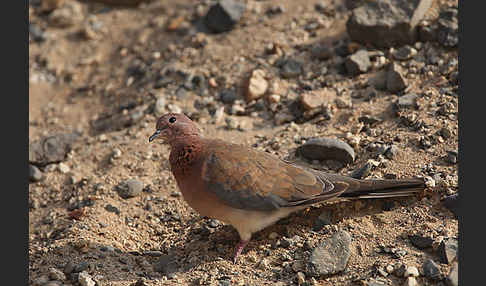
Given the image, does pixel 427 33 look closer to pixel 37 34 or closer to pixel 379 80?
pixel 379 80

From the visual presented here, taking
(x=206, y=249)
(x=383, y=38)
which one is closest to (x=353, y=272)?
(x=206, y=249)

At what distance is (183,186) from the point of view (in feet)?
17.4

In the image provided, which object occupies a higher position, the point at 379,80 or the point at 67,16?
the point at 379,80

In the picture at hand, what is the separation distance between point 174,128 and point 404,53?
3.01m

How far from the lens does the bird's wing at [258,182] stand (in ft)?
16.9

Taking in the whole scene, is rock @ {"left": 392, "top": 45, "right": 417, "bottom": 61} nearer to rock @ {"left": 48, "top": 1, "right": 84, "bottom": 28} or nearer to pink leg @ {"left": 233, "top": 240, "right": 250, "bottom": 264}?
pink leg @ {"left": 233, "top": 240, "right": 250, "bottom": 264}

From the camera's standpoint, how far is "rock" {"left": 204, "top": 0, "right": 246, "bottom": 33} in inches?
328

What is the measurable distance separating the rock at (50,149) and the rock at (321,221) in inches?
136

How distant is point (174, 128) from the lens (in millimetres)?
5629

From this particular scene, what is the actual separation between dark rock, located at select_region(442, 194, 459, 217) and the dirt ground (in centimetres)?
6

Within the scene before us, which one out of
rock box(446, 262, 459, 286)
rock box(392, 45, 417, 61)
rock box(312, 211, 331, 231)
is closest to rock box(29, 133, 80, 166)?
rock box(312, 211, 331, 231)

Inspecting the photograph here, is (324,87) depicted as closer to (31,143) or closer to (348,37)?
(348,37)

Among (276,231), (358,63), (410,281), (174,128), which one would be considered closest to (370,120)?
(358,63)

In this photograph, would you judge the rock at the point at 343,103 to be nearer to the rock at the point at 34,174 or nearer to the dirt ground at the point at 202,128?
the dirt ground at the point at 202,128
